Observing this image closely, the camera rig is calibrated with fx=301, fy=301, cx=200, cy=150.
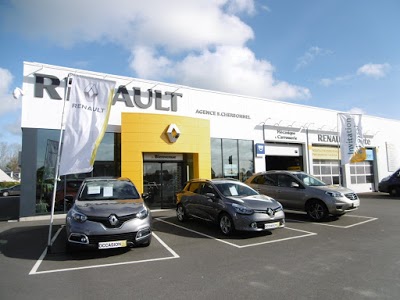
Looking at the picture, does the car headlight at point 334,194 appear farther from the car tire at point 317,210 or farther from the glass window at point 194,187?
the glass window at point 194,187

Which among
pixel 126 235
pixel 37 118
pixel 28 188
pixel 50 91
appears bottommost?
Answer: pixel 126 235

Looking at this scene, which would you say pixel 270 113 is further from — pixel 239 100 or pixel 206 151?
pixel 206 151

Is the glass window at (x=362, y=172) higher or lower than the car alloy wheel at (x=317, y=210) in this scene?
higher

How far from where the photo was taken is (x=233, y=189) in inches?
371

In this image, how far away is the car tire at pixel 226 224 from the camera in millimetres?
8305

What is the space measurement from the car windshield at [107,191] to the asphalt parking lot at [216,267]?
1340 mm

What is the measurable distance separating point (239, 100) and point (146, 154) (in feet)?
22.8

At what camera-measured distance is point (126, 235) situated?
6363 mm

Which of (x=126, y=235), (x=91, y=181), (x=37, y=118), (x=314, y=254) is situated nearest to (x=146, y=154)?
(x=37, y=118)

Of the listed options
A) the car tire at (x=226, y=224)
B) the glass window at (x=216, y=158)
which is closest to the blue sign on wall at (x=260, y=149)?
the glass window at (x=216, y=158)

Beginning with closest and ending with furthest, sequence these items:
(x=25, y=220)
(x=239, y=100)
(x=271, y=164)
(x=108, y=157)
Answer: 1. (x=25, y=220)
2. (x=108, y=157)
3. (x=239, y=100)
4. (x=271, y=164)

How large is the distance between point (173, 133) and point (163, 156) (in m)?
1.49

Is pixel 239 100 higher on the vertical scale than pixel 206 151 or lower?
higher

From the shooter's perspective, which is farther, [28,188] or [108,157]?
[108,157]
